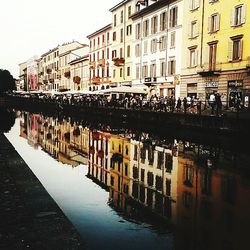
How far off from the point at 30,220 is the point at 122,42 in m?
54.1

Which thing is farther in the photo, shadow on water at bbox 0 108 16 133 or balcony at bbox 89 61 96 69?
balcony at bbox 89 61 96 69

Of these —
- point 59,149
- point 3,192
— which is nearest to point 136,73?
point 59,149

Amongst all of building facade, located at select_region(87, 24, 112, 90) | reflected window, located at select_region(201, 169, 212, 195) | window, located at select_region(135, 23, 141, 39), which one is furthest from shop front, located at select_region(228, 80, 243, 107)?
building facade, located at select_region(87, 24, 112, 90)

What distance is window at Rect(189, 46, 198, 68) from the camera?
39066 mm

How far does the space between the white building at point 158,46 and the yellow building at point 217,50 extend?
1629 mm

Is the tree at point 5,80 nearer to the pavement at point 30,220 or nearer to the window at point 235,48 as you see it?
the window at point 235,48

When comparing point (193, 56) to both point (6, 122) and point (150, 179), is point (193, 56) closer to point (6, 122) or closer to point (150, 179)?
point (6, 122)

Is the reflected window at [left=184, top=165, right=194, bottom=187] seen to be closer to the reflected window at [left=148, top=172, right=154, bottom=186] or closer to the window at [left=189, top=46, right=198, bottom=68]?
the reflected window at [left=148, top=172, right=154, bottom=186]

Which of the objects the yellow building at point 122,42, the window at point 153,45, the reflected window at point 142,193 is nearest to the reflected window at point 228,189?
the reflected window at point 142,193

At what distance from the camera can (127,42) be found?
57.0 meters

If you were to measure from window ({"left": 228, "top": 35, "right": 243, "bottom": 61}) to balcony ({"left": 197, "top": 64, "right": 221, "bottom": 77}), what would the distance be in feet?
5.77

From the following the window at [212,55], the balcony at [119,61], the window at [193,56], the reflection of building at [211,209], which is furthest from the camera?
the balcony at [119,61]

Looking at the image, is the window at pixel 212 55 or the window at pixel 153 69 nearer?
the window at pixel 212 55

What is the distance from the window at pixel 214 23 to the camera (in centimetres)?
3600
